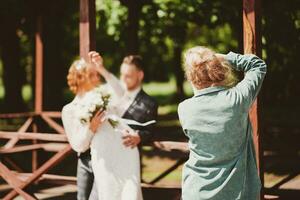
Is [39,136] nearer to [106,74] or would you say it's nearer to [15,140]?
[106,74]

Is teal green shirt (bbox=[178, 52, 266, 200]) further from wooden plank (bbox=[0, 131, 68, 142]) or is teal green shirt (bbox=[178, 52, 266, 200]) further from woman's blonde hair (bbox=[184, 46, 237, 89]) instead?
wooden plank (bbox=[0, 131, 68, 142])

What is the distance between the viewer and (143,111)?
5719 mm

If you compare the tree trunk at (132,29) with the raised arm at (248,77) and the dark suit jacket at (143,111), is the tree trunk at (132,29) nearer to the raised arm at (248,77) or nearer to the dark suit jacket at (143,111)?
the dark suit jacket at (143,111)

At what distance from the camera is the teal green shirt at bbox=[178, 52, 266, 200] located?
3.82 metres

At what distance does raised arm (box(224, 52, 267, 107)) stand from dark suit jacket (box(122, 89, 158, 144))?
181 centimetres

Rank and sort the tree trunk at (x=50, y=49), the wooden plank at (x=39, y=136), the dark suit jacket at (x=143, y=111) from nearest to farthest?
the dark suit jacket at (x=143, y=111) → the wooden plank at (x=39, y=136) → the tree trunk at (x=50, y=49)

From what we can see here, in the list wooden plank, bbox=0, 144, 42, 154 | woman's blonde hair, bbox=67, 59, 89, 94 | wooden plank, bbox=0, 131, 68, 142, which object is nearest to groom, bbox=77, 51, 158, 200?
woman's blonde hair, bbox=67, 59, 89, 94

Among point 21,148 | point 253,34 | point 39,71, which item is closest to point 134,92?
point 253,34

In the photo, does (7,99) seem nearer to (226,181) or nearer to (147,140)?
(147,140)

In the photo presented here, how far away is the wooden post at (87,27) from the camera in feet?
20.8

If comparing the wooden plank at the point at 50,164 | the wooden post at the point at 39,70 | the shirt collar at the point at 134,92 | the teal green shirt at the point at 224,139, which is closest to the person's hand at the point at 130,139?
the shirt collar at the point at 134,92

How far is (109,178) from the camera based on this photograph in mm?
5547

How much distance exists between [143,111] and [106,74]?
1.71 feet

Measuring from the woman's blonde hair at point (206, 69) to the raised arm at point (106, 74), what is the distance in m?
1.92
